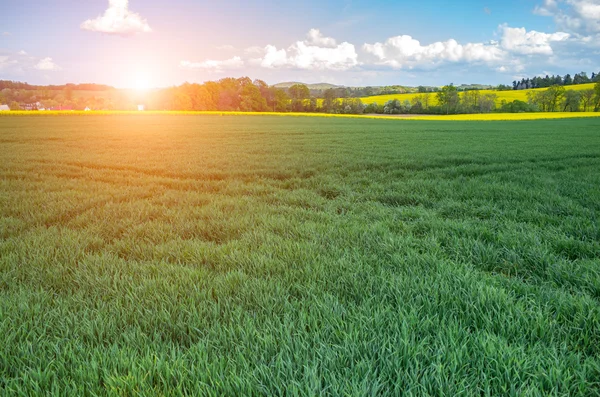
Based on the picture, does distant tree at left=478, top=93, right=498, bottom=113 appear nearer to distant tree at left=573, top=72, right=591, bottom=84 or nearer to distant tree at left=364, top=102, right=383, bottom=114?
distant tree at left=364, top=102, right=383, bottom=114

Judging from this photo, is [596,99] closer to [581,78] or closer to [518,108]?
[518,108]

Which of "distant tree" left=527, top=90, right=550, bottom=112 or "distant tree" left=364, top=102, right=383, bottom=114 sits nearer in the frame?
"distant tree" left=364, top=102, right=383, bottom=114

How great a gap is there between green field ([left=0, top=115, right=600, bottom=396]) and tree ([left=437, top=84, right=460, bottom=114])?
97153 mm

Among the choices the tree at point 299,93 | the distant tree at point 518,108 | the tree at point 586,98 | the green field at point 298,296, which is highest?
the tree at point 299,93

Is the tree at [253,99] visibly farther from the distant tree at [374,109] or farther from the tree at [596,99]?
the tree at [596,99]

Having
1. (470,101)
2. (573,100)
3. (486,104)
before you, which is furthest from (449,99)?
(573,100)

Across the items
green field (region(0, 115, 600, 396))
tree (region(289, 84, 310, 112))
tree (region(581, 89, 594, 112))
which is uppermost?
tree (region(289, 84, 310, 112))

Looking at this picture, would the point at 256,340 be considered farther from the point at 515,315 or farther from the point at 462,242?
the point at 462,242

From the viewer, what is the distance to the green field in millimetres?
1738

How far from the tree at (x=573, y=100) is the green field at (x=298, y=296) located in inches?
4408

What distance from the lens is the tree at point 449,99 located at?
92.6 m

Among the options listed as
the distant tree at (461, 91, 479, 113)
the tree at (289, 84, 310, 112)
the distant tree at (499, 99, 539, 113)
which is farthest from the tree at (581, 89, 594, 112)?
the tree at (289, 84, 310, 112)

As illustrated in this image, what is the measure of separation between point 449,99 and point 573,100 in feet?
103

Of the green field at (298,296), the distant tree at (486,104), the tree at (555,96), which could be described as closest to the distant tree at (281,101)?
the distant tree at (486,104)
